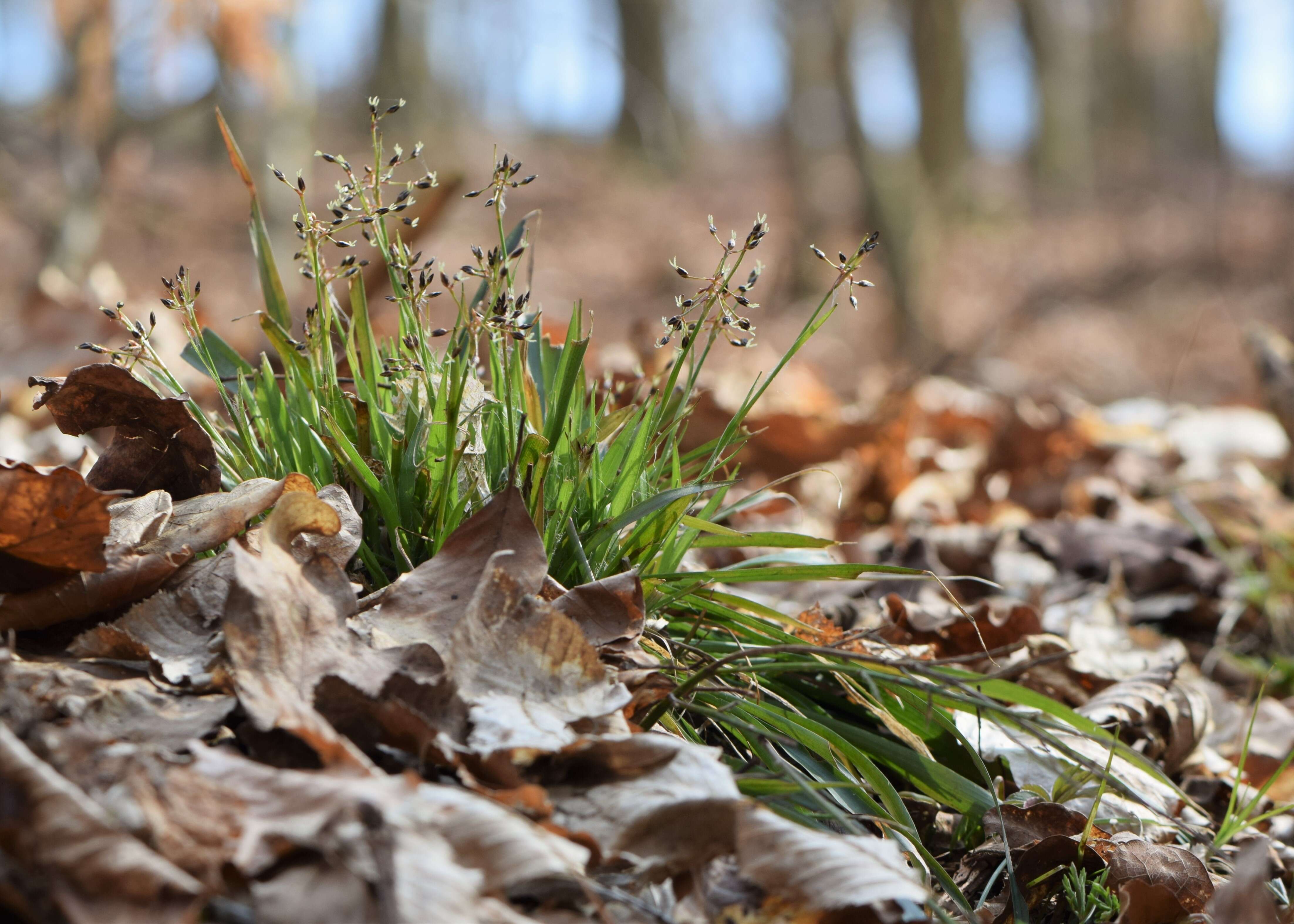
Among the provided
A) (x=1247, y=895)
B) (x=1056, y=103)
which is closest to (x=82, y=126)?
(x=1247, y=895)

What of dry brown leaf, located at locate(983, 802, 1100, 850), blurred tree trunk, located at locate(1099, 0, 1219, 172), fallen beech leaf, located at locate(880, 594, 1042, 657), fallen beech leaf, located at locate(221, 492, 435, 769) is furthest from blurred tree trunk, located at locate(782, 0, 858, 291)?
blurred tree trunk, located at locate(1099, 0, 1219, 172)

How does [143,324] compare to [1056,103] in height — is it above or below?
below

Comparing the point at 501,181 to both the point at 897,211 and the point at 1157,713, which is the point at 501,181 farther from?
the point at 897,211

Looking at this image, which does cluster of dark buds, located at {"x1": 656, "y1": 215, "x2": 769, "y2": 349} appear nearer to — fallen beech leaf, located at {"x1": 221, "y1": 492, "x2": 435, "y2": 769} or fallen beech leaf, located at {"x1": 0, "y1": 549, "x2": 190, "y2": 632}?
fallen beech leaf, located at {"x1": 221, "y1": 492, "x2": 435, "y2": 769}

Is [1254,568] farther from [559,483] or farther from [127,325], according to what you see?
[127,325]

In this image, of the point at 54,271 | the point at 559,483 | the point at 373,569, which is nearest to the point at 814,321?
the point at 559,483
